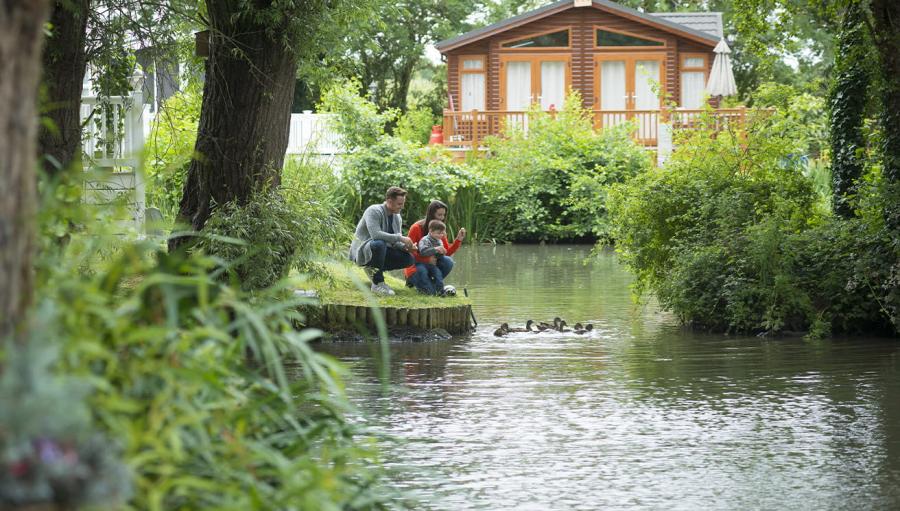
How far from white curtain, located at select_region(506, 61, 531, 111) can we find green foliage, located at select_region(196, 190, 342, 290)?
27.9 meters

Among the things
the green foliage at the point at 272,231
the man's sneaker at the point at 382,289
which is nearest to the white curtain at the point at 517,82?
the man's sneaker at the point at 382,289

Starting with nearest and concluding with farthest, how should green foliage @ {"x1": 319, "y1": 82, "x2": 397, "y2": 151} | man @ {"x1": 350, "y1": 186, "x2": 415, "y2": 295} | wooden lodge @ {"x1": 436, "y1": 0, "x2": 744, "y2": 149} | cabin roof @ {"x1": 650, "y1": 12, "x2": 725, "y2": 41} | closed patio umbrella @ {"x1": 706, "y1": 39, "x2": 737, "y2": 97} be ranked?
man @ {"x1": 350, "y1": 186, "x2": 415, "y2": 295} → green foliage @ {"x1": 319, "y1": 82, "x2": 397, "y2": 151} → closed patio umbrella @ {"x1": 706, "y1": 39, "x2": 737, "y2": 97} → wooden lodge @ {"x1": 436, "y1": 0, "x2": 744, "y2": 149} → cabin roof @ {"x1": 650, "y1": 12, "x2": 725, "y2": 41}

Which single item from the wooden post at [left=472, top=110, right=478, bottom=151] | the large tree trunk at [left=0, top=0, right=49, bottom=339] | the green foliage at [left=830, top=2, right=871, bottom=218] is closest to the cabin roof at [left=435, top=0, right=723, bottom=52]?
the wooden post at [left=472, top=110, right=478, bottom=151]

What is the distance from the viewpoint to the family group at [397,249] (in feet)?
48.4

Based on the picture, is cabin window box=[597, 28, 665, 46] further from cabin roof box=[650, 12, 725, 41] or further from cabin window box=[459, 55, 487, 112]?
cabin window box=[459, 55, 487, 112]

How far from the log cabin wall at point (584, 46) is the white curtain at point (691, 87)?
9.7 inches

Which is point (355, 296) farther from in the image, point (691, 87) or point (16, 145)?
point (691, 87)

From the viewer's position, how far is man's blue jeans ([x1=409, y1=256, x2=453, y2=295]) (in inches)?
583

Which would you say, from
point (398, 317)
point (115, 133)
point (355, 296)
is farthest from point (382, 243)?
point (115, 133)

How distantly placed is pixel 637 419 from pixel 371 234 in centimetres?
636

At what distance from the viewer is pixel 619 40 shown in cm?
4050

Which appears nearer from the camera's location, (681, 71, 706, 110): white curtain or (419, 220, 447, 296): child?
(419, 220, 447, 296): child

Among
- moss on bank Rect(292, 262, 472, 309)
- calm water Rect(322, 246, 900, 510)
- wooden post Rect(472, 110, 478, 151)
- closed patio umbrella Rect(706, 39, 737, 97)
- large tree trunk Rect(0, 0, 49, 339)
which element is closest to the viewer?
large tree trunk Rect(0, 0, 49, 339)

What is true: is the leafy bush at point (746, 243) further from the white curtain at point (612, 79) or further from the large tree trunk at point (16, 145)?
the white curtain at point (612, 79)
